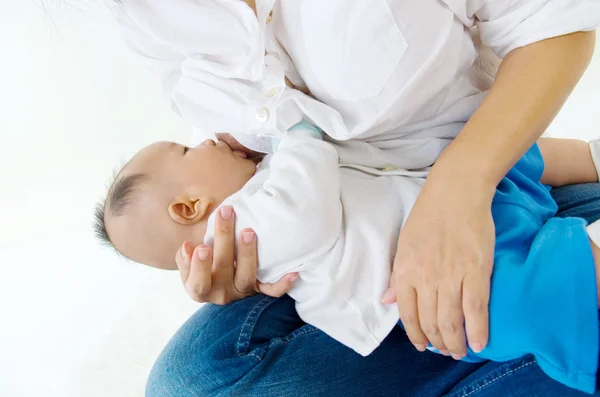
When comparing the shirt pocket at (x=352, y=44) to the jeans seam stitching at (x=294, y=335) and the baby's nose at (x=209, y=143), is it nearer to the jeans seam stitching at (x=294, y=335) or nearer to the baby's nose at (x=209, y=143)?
the baby's nose at (x=209, y=143)

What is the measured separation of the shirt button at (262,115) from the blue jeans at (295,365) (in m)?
0.30

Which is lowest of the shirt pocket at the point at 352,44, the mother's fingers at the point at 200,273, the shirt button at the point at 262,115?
the mother's fingers at the point at 200,273

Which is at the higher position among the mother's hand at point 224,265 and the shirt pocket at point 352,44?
the shirt pocket at point 352,44

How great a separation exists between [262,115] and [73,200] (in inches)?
46.4

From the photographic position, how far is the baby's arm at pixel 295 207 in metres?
0.60

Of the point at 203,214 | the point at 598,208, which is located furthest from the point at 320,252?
the point at 598,208

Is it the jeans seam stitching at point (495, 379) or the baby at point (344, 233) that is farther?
the jeans seam stitching at point (495, 379)

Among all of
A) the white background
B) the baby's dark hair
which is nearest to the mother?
the baby's dark hair

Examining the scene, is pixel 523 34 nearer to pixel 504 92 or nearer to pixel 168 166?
pixel 504 92

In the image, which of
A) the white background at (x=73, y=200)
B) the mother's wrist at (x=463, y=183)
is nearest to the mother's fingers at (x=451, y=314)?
the mother's wrist at (x=463, y=183)

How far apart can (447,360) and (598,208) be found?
31 cm

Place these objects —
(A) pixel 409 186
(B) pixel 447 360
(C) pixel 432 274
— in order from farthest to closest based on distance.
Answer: (B) pixel 447 360, (A) pixel 409 186, (C) pixel 432 274

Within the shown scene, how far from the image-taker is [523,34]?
2.09ft

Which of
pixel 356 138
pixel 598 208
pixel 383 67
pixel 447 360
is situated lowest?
pixel 447 360
